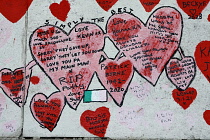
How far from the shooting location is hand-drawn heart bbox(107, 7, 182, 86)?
3492 millimetres

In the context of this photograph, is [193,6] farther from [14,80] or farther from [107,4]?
[14,80]

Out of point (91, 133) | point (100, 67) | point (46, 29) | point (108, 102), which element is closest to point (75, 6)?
point (46, 29)

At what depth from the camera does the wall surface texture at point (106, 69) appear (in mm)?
3467

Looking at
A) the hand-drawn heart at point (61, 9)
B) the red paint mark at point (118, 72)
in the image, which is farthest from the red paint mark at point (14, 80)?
the red paint mark at point (118, 72)

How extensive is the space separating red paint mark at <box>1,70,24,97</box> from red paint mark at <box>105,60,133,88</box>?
1105 mm

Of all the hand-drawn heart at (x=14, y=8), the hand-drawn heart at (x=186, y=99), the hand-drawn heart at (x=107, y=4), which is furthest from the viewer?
the hand-drawn heart at (x=14, y=8)

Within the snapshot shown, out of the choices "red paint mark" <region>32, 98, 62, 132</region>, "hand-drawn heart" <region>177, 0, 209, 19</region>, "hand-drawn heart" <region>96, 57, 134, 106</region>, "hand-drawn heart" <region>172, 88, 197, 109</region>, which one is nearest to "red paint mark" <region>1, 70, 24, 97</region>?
"red paint mark" <region>32, 98, 62, 132</region>

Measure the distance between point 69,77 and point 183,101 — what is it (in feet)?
4.65

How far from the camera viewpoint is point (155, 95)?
137 inches

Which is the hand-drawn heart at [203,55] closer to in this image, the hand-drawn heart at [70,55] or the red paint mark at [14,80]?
the hand-drawn heart at [70,55]

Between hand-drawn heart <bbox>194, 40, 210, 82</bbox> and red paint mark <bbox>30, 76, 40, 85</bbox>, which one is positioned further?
red paint mark <bbox>30, 76, 40, 85</bbox>

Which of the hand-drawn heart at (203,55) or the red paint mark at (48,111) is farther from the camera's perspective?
the red paint mark at (48,111)

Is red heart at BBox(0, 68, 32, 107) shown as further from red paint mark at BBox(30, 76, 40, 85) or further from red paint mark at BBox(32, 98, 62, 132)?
red paint mark at BBox(32, 98, 62, 132)

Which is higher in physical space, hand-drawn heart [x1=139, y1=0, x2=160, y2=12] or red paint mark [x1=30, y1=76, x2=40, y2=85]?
hand-drawn heart [x1=139, y1=0, x2=160, y2=12]
